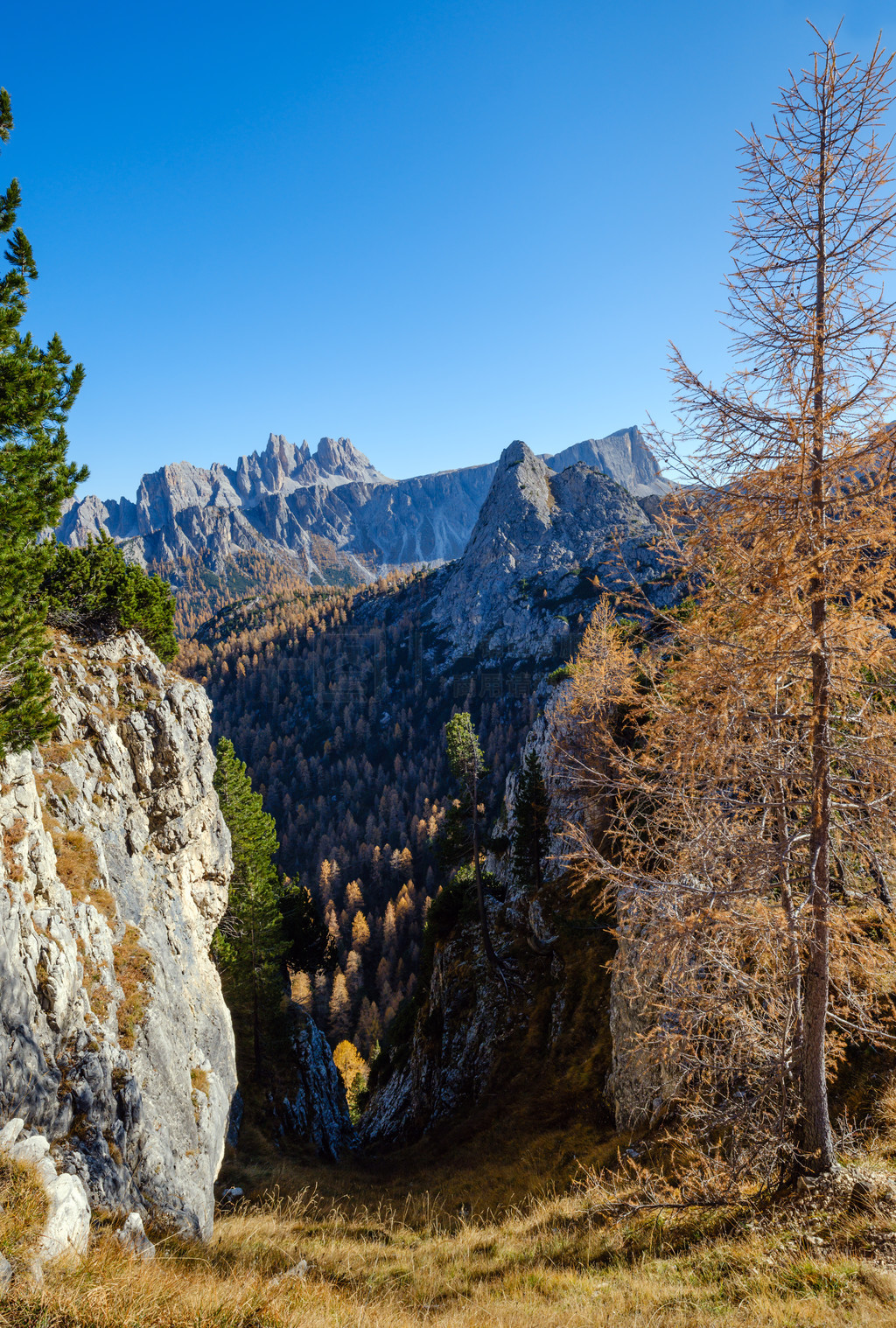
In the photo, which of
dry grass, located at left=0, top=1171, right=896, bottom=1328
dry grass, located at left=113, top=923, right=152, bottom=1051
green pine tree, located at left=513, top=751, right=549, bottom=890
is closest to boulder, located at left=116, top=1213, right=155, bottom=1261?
dry grass, located at left=0, top=1171, right=896, bottom=1328

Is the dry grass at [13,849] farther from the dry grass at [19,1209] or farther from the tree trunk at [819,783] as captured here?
the tree trunk at [819,783]

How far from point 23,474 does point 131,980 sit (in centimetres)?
1341

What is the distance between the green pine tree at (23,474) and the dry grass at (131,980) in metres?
6.94

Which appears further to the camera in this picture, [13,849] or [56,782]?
[56,782]

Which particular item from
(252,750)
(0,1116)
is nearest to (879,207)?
(0,1116)

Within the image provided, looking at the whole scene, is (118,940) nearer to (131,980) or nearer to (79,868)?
(131,980)

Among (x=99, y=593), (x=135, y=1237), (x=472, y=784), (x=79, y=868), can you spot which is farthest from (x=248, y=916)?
(x=135, y=1237)

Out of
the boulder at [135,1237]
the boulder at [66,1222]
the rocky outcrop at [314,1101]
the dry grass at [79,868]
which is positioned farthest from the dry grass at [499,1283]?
the rocky outcrop at [314,1101]

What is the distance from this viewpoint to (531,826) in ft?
92.5

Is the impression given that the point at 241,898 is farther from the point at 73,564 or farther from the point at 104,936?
the point at 73,564

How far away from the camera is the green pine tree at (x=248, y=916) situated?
29.9 m

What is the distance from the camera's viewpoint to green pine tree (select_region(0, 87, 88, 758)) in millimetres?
10812

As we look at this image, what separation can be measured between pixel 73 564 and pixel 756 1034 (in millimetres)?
22672

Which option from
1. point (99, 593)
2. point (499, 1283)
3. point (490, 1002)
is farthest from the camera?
point (490, 1002)
